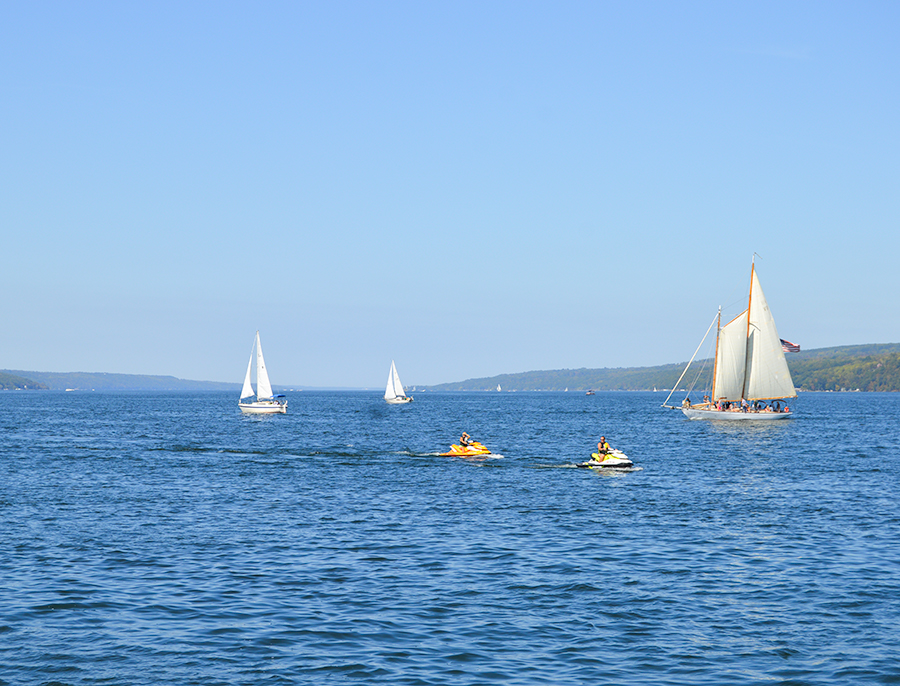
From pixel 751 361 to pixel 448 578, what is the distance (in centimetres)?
11033

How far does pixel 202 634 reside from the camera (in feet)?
76.6

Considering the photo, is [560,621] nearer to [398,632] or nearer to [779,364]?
[398,632]

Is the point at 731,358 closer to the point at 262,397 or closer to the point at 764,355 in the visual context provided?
the point at 764,355

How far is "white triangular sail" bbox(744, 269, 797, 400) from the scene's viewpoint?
420 ft

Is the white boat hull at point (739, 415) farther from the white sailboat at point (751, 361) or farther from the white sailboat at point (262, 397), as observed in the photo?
the white sailboat at point (262, 397)

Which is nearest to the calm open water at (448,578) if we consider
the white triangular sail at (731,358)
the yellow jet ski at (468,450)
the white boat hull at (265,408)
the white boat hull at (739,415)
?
the yellow jet ski at (468,450)

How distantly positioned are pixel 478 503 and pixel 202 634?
2546 cm

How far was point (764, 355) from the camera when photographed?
129 metres

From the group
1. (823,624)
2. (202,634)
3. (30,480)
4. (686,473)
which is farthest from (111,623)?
(686,473)

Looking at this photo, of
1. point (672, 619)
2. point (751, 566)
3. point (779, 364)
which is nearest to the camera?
point (672, 619)

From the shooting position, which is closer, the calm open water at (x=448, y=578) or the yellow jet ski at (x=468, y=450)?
the calm open water at (x=448, y=578)

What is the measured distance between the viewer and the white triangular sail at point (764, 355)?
12800 centimetres

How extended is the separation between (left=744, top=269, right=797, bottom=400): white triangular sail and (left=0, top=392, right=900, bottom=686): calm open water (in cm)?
6766

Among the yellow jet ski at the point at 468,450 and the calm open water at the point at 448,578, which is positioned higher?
the yellow jet ski at the point at 468,450
